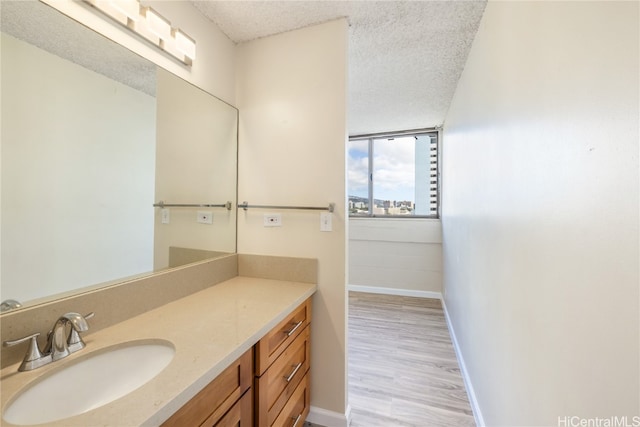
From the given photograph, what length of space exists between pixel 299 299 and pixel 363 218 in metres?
2.80

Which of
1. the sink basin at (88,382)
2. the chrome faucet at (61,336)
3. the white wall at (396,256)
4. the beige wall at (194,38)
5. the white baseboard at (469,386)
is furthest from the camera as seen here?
the white wall at (396,256)

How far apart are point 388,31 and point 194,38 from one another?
1.16 meters

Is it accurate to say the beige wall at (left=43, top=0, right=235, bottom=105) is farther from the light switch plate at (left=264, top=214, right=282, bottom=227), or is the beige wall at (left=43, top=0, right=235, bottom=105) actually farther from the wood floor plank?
the wood floor plank

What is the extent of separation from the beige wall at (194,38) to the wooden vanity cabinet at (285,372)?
1417mm

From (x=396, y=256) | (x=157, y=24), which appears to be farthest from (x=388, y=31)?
(x=396, y=256)

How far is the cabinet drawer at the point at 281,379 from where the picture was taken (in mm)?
1056

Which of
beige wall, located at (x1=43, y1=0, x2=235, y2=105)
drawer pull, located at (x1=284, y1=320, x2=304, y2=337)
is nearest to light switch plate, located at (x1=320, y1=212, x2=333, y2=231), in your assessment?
drawer pull, located at (x1=284, y1=320, x2=304, y2=337)

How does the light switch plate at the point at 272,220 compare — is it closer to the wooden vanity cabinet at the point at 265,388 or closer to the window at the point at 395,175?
the wooden vanity cabinet at the point at 265,388

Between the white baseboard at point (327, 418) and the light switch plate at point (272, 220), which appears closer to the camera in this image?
the white baseboard at point (327, 418)

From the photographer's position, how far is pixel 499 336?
4.05ft

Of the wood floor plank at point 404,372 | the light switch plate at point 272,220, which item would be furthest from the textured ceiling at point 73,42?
the wood floor plank at point 404,372

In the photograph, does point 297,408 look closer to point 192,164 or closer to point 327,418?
point 327,418

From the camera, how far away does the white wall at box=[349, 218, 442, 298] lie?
374 centimetres

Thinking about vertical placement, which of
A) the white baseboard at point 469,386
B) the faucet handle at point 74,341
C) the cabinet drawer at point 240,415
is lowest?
the white baseboard at point 469,386
